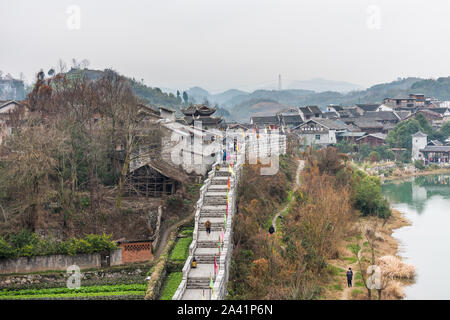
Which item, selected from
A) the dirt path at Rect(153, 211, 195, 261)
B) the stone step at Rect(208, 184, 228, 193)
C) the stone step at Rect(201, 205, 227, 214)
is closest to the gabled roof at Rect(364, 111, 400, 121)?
the dirt path at Rect(153, 211, 195, 261)

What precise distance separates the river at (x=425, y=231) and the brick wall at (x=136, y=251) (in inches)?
320

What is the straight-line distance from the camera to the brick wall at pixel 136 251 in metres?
14.0

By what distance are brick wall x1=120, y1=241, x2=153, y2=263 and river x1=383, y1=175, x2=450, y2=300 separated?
812 centimetres

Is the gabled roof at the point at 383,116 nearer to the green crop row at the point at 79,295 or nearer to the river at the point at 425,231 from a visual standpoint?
the river at the point at 425,231

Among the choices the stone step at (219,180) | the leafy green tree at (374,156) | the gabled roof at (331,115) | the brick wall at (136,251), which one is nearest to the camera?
the brick wall at (136,251)

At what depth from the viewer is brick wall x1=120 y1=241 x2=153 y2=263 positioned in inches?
551

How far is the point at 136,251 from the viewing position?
14.0 m

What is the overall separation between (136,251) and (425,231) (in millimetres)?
14002

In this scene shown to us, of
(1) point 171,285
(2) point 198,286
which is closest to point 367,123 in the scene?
(1) point 171,285

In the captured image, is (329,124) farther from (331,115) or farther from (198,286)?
(198,286)

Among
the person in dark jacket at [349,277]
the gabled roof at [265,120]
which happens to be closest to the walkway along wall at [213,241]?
the person in dark jacket at [349,277]

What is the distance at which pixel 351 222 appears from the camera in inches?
782

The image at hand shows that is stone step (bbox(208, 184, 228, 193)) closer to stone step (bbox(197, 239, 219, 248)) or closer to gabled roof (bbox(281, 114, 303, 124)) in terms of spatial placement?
stone step (bbox(197, 239, 219, 248))

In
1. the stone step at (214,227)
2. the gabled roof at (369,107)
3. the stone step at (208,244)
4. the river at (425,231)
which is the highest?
the gabled roof at (369,107)
